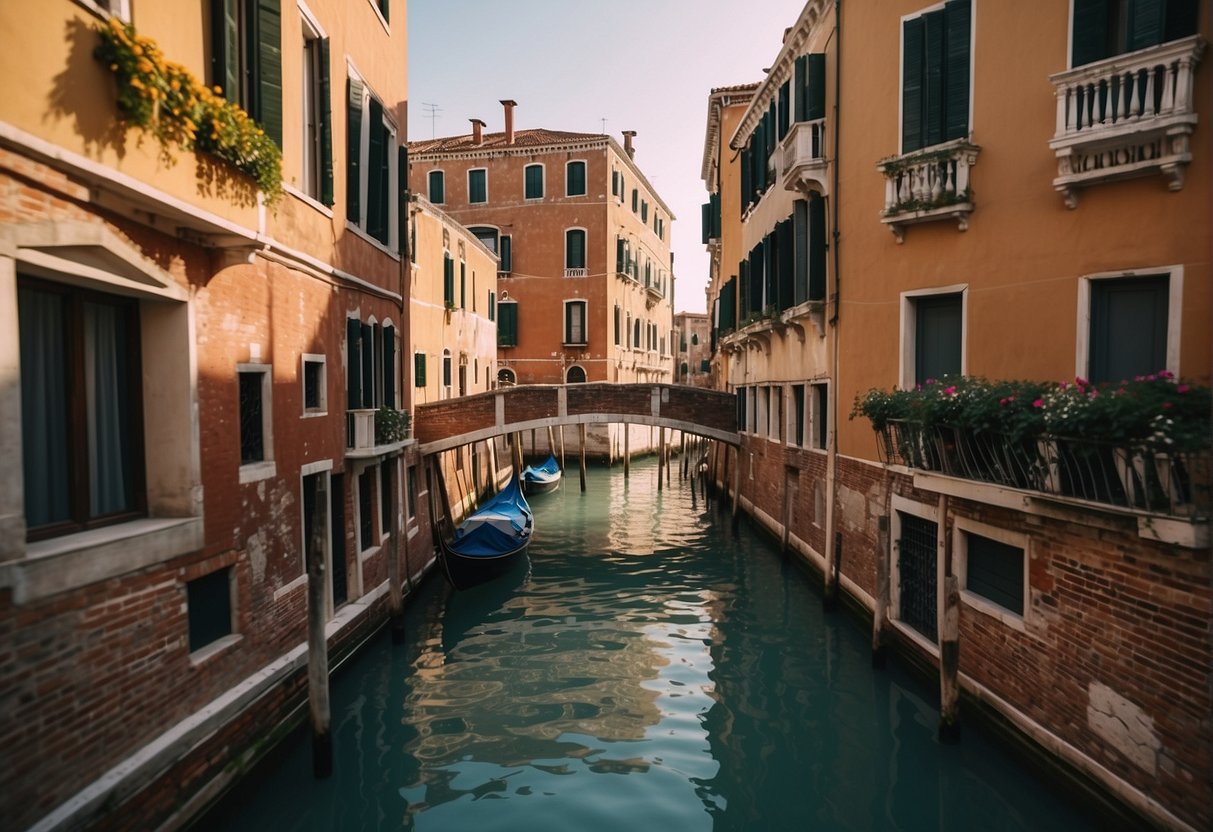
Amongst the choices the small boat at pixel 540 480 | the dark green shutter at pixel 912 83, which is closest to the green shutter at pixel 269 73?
the dark green shutter at pixel 912 83

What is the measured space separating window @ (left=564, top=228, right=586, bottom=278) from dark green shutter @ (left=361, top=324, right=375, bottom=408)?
16100mm

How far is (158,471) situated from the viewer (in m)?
4.38

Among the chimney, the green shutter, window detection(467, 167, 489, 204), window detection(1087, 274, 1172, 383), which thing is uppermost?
the chimney

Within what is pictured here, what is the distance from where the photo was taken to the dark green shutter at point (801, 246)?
8.86m

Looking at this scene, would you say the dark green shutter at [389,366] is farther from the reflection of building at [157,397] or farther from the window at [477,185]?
the window at [477,185]

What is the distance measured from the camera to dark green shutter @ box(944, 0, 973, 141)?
5816 mm

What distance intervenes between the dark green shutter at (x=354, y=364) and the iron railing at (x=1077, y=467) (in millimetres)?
4997

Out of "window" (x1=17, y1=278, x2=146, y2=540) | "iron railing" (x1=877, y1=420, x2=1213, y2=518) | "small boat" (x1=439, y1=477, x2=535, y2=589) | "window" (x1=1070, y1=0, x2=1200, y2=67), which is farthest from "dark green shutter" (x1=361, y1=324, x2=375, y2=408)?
"window" (x1=1070, y1=0, x2=1200, y2=67)

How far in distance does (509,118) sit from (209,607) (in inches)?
863

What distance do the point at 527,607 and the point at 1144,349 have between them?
22.8 feet

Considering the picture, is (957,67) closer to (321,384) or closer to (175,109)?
(175,109)

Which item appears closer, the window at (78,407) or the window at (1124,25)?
the window at (78,407)

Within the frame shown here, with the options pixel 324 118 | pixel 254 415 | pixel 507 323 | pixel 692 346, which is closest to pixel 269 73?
pixel 324 118

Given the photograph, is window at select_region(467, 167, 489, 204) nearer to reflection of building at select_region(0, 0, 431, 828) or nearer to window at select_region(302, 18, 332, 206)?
reflection of building at select_region(0, 0, 431, 828)
